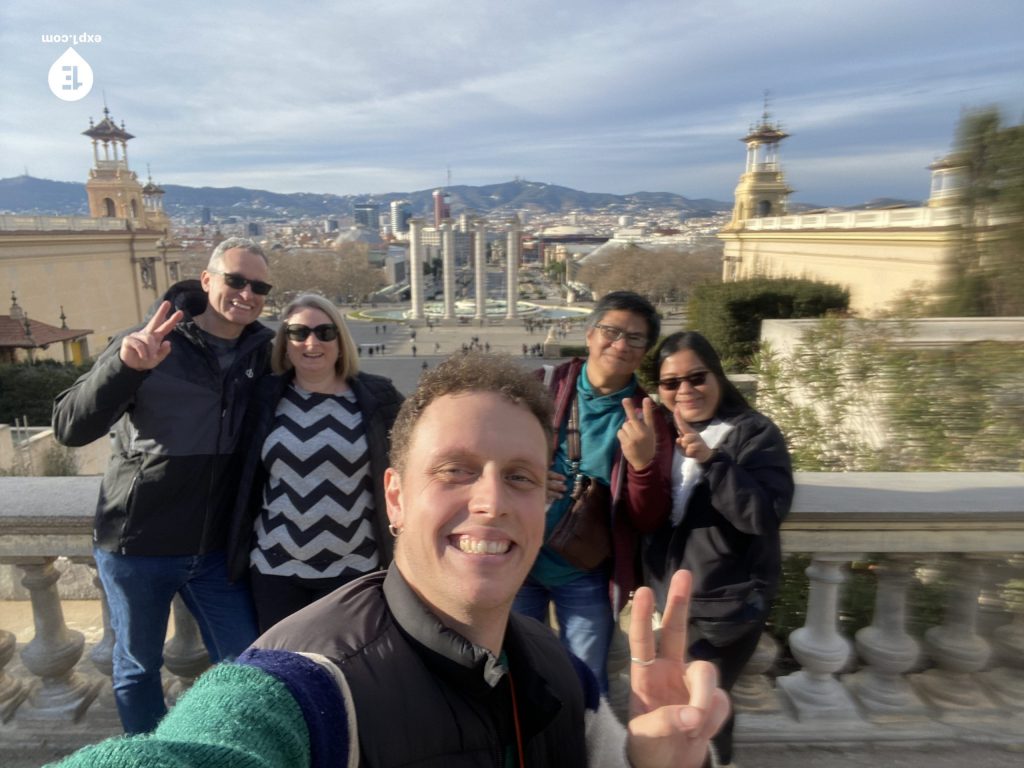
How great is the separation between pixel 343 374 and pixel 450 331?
41903 mm

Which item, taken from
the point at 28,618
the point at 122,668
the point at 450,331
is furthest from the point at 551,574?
the point at 450,331

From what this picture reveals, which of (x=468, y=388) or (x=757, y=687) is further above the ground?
(x=468, y=388)

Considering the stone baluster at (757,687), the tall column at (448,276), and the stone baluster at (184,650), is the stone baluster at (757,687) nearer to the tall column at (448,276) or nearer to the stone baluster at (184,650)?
the stone baluster at (184,650)

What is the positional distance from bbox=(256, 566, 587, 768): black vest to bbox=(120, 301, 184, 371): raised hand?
43.2 inches

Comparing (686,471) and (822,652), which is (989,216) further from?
(686,471)

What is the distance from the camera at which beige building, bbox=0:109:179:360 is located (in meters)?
28.6

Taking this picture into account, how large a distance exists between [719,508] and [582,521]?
42 cm

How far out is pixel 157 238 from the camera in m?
39.6

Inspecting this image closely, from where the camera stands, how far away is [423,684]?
0.97 meters

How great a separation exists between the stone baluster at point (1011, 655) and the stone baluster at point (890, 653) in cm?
27

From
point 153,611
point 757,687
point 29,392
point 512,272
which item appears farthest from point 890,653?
point 512,272

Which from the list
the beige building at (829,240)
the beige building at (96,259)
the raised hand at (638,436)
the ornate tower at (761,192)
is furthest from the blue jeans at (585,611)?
the ornate tower at (761,192)

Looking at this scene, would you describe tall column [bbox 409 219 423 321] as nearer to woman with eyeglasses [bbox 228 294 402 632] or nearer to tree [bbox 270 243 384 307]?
tree [bbox 270 243 384 307]

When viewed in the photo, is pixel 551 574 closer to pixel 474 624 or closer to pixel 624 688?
pixel 624 688
